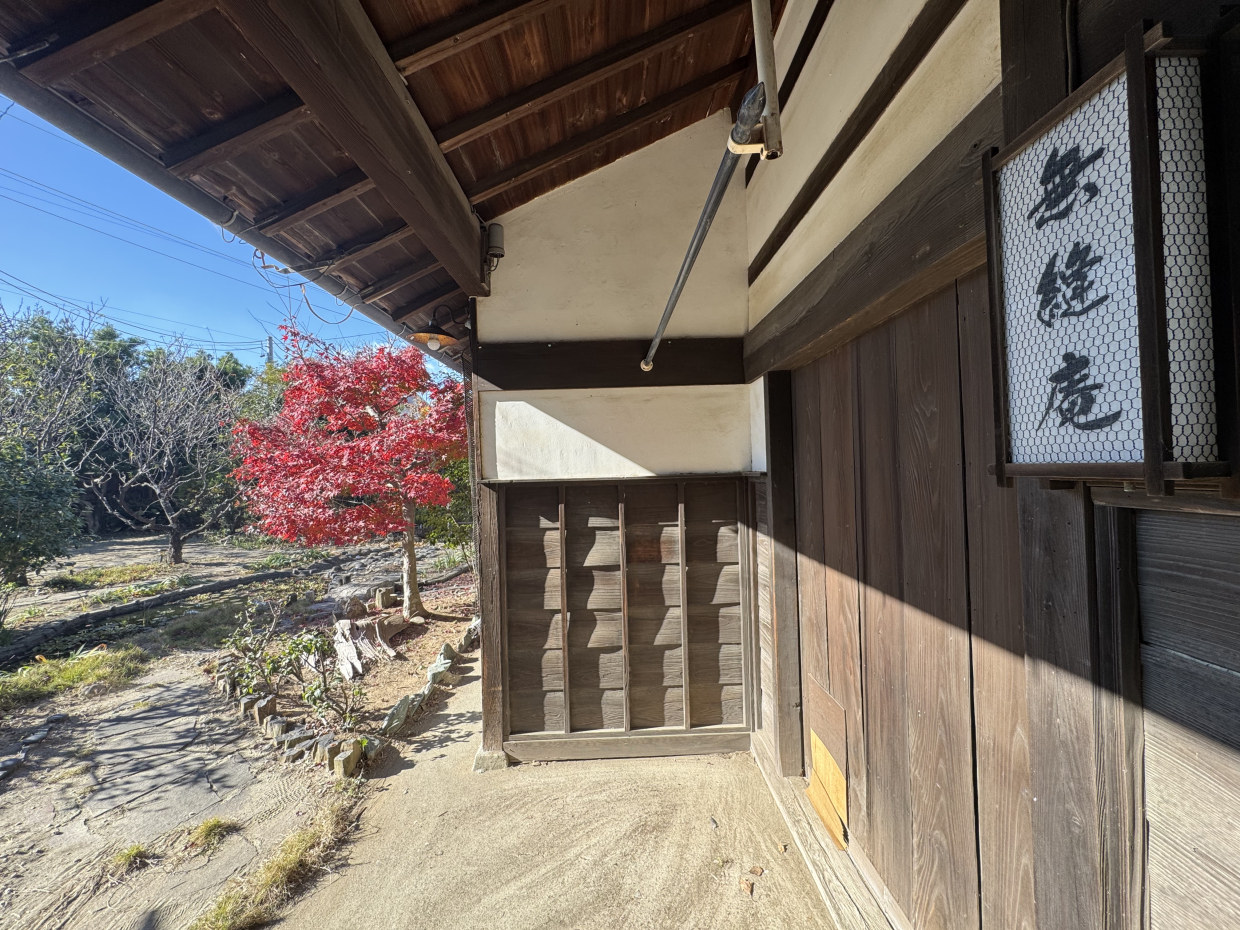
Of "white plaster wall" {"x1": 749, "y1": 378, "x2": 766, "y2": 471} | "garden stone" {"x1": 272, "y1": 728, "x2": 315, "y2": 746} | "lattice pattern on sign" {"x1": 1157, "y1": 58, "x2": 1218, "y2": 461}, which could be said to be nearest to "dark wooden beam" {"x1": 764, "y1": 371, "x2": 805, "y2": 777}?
"white plaster wall" {"x1": 749, "y1": 378, "x2": 766, "y2": 471}

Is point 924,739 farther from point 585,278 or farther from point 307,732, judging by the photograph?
point 307,732

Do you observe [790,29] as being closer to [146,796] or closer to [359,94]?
[359,94]

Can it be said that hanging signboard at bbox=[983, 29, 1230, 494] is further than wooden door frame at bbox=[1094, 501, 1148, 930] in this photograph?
No

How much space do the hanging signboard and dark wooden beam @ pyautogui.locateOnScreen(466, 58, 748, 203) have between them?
199 cm

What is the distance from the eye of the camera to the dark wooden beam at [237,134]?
158cm

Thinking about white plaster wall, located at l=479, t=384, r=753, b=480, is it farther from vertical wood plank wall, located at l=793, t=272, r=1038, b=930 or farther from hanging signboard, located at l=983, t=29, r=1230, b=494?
hanging signboard, located at l=983, t=29, r=1230, b=494

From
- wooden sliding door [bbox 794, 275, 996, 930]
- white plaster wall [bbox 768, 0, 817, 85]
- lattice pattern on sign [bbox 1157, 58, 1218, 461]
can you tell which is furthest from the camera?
white plaster wall [bbox 768, 0, 817, 85]

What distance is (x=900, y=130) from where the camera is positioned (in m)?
1.29

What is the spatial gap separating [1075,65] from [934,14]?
529mm

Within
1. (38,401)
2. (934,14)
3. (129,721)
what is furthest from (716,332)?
(38,401)

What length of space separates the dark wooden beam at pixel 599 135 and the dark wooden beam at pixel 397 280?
586 millimetres

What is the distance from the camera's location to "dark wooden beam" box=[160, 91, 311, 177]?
62.3 inches

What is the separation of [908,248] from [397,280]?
260cm

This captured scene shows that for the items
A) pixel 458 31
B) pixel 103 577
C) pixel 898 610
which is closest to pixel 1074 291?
pixel 898 610
